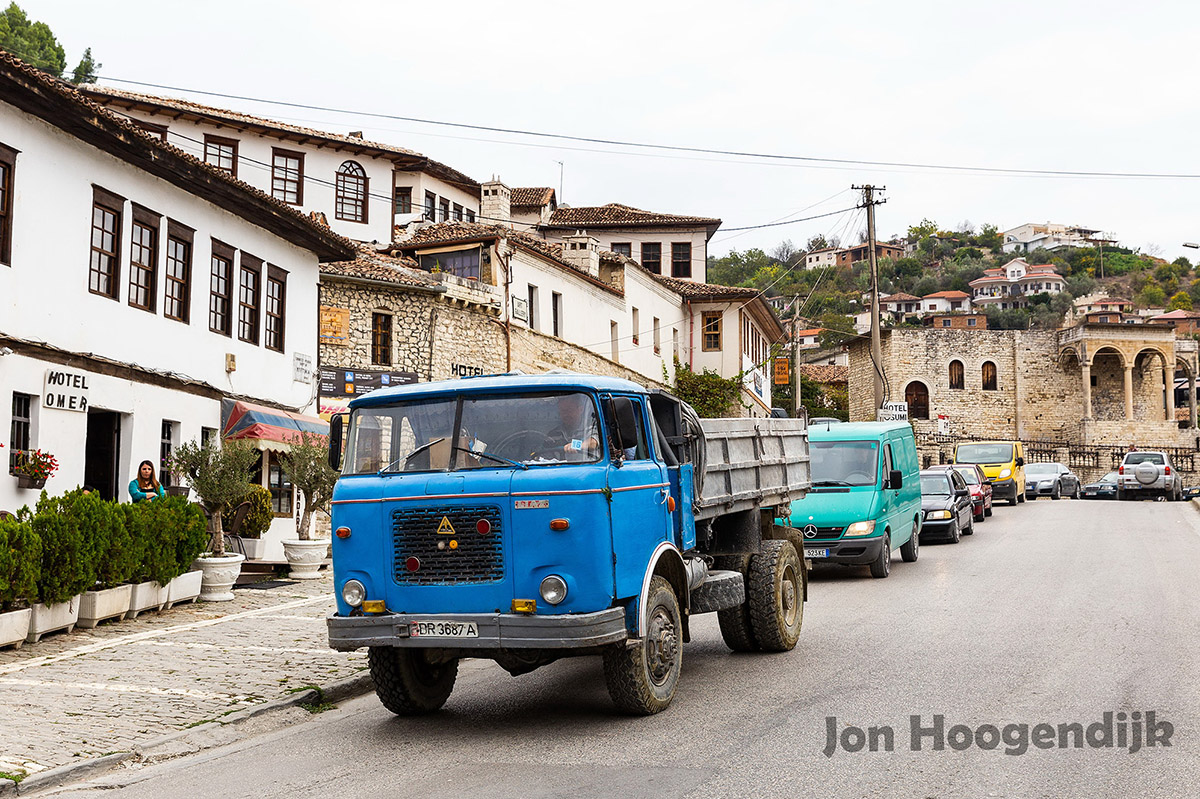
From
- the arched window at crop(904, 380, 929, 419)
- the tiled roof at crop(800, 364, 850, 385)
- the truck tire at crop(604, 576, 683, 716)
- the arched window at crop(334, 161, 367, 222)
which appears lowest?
the truck tire at crop(604, 576, 683, 716)

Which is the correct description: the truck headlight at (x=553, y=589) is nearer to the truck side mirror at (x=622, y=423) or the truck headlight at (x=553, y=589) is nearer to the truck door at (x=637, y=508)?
the truck door at (x=637, y=508)

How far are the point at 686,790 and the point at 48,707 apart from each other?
202 inches

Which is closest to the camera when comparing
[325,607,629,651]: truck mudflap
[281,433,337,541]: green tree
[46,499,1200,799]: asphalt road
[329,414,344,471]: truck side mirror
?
[46,499,1200,799]: asphalt road

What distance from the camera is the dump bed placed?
9320mm

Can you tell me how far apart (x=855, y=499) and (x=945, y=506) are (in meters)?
7.55

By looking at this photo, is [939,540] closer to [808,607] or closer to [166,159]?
[808,607]

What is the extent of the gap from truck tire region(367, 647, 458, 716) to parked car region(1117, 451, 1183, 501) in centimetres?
4021

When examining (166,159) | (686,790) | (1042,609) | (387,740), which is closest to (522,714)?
(387,740)

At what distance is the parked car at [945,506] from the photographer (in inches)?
906

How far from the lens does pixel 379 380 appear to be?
30562mm

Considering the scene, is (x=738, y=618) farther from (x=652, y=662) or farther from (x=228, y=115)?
(x=228, y=115)

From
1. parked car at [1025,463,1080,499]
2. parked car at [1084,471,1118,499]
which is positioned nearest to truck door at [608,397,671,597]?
parked car at [1025,463,1080,499]

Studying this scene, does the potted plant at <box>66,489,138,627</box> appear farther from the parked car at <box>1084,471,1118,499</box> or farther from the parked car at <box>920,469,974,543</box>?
the parked car at <box>1084,471,1118,499</box>

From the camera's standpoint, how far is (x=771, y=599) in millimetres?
10172
